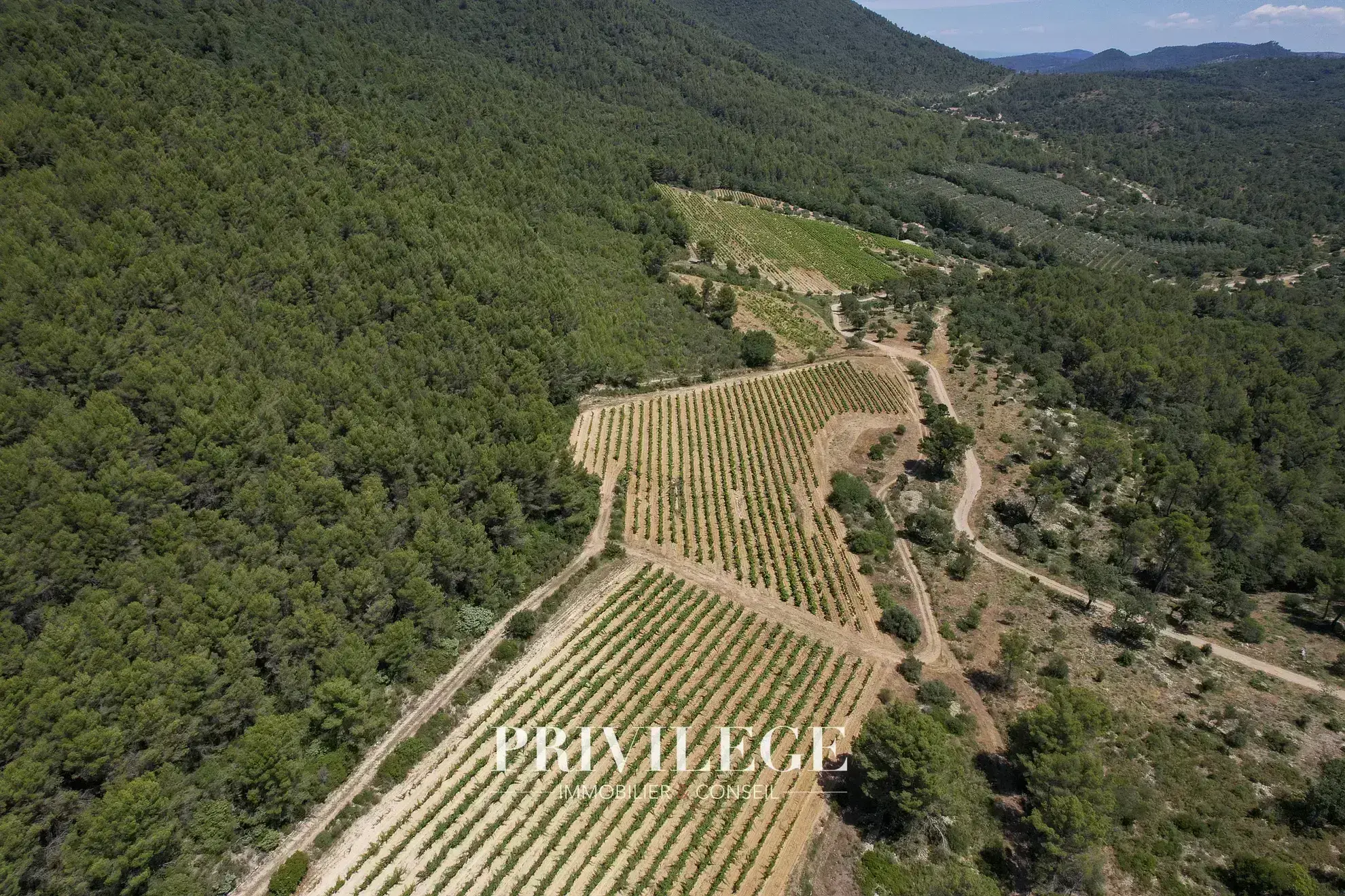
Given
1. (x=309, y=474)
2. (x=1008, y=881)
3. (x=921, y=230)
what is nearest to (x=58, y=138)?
(x=309, y=474)

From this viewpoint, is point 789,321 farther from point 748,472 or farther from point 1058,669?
point 1058,669

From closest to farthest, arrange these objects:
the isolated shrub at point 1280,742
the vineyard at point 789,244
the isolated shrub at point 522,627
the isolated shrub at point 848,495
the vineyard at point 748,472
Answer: the isolated shrub at point 1280,742 → the isolated shrub at point 522,627 → the vineyard at point 748,472 → the isolated shrub at point 848,495 → the vineyard at point 789,244

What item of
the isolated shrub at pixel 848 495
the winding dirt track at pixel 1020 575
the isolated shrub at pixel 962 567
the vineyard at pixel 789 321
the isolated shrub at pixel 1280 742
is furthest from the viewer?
the vineyard at pixel 789 321

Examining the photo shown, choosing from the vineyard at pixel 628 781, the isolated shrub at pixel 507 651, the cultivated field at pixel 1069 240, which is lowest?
the vineyard at pixel 628 781

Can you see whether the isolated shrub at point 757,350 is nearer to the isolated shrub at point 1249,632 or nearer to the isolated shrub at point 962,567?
the isolated shrub at point 962,567

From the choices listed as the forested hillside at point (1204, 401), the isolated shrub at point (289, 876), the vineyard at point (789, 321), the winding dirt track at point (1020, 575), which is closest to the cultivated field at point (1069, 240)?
the forested hillside at point (1204, 401)

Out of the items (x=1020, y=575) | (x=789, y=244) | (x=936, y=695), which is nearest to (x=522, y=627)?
(x=936, y=695)

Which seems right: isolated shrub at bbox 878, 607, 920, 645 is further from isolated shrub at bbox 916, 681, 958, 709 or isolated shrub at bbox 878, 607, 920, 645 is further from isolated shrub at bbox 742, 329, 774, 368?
isolated shrub at bbox 742, 329, 774, 368
